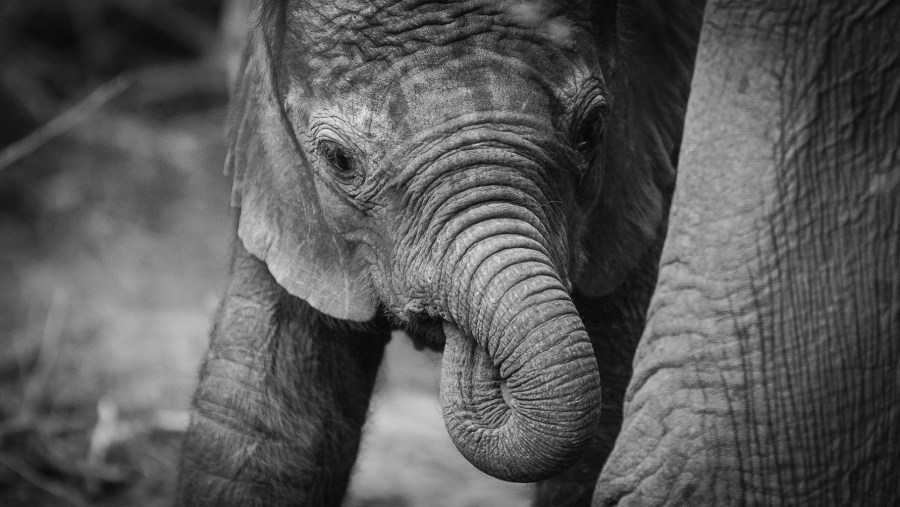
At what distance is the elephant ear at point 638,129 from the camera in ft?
11.1

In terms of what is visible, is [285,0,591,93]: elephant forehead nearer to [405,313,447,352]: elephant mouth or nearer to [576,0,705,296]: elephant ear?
[576,0,705,296]: elephant ear

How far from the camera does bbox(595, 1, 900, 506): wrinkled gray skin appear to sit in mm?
2316

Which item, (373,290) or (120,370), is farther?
(120,370)

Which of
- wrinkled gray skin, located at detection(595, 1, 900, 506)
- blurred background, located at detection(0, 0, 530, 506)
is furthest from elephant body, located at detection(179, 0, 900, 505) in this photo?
blurred background, located at detection(0, 0, 530, 506)

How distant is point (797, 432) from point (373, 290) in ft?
4.00

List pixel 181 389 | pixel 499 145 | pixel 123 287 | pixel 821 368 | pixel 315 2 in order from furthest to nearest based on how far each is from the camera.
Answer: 1. pixel 123 287
2. pixel 181 389
3. pixel 315 2
4. pixel 499 145
5. pixel 821 368

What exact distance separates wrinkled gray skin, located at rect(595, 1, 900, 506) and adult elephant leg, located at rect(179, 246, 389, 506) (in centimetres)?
121

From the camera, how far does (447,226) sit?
9.48 feet

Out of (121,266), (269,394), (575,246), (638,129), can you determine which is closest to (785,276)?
(575,246)

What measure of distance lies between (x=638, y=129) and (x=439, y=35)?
2.61 ft

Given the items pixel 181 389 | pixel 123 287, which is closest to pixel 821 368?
pixel 181 389

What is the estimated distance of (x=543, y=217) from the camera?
295 centimetres

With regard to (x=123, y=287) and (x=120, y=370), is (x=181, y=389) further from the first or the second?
(x=123, y=287)

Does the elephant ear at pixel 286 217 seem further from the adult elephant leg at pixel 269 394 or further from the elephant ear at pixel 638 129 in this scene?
the elephant ear at pixel 638 129
